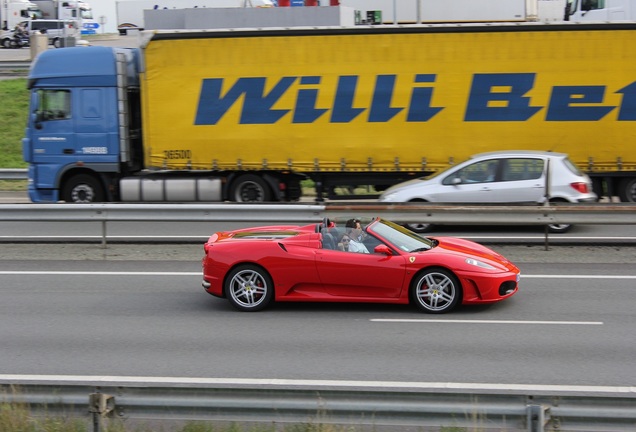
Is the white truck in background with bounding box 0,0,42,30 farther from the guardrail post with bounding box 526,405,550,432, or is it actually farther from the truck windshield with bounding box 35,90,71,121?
the guardrail post with bounding box 526,405,550,432

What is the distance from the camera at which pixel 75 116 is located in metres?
18.9

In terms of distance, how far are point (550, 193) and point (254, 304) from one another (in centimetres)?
738

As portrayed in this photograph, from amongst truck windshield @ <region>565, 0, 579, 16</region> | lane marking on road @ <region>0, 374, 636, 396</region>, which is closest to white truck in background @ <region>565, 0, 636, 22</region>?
truck windshield @ <region>565, 0, 579, 16</region>

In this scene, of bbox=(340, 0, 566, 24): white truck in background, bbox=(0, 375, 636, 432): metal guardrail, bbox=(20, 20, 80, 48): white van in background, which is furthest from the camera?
bbox=(20, 20, 80, 48): white van in background

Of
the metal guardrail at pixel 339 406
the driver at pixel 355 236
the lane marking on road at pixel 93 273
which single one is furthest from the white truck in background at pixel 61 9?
the metal guardrail at pixel 339 406

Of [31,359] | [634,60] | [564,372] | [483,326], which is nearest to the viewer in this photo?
Result: [564,372]

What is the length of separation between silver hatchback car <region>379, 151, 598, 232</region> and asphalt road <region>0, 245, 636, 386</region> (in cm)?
305

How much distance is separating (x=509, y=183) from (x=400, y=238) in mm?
5875

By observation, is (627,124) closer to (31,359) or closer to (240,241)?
(240,241)

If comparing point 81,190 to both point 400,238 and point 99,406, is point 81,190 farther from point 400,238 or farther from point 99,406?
point 99,406

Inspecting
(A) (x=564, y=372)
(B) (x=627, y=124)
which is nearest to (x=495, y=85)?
(B) (x=627, y=124)

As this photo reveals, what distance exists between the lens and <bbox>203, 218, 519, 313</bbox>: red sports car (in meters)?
9.80

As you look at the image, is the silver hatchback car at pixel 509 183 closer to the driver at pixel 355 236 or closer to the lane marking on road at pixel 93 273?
the lane marking on road at pixel 93 273

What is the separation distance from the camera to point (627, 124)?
57.1 ft
